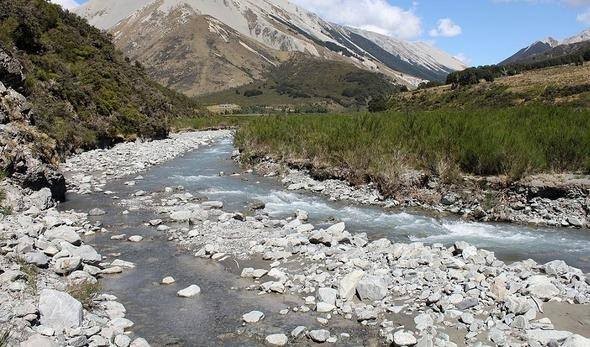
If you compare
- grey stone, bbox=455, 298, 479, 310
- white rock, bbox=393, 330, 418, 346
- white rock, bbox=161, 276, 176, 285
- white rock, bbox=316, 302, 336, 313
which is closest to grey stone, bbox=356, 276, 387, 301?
white rock, bbox=316, 302, 336, 313

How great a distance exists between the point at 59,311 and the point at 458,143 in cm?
1533

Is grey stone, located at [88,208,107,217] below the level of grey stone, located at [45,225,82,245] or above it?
below

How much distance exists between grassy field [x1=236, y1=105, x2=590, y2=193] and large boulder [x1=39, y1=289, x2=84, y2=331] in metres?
13.1

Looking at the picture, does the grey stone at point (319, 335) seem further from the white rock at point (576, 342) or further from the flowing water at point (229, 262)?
the white rock at point (576, 342)

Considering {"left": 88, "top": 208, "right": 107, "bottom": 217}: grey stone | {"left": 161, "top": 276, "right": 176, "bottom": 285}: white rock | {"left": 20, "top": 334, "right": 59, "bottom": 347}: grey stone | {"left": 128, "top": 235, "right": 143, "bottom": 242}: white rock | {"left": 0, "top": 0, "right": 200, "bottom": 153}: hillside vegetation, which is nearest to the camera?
{"left": 20, "top": 334, "right": 59, "bottom": 347}: grey stone

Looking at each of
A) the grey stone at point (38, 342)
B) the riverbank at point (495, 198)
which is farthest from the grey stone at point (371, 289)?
the riverbank at point (495, 198)

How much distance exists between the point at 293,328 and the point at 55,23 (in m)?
50.4

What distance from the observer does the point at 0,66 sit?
21.2 metres

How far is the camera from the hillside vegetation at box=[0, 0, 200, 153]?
32.2 metres

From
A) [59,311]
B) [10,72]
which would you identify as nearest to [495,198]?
[59,311]

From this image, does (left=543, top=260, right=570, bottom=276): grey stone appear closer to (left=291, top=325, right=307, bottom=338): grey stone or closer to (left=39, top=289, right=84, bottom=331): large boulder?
(left=291, top=325, right=307, bottom=338): grey stone

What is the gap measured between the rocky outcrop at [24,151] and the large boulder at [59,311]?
9.28 m

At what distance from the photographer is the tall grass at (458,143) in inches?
664

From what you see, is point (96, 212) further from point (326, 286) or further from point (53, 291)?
point (326, 286)
